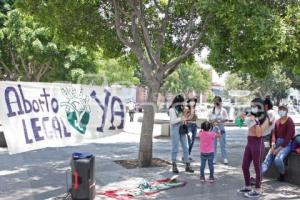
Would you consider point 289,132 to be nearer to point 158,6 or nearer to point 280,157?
point 280,157

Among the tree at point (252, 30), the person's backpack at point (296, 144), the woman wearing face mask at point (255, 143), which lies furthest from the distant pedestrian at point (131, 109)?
the woman wearing face mask at point (255, 143)

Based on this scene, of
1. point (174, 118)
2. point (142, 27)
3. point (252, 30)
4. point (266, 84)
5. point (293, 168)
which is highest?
point (266, 84)

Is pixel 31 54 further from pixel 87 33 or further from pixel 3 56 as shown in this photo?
pixel 87 33

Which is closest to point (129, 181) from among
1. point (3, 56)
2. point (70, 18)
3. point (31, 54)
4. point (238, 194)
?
point (238, 194)

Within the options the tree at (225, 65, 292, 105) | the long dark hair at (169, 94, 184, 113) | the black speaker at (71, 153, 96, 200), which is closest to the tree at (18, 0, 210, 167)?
the long dark hair at (169, 94, 184, 113)

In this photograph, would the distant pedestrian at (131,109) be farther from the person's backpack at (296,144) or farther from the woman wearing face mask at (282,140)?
the person's backpack at (296,144)

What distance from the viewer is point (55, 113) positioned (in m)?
7.53

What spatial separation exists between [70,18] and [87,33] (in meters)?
0.75

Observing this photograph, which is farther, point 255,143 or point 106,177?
point 106,177

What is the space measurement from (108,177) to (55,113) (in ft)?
6.75

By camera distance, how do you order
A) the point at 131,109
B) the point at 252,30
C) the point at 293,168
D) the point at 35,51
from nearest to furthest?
the point at 252,30
the point at 293,168
the point at 35,51
the point at 131,109

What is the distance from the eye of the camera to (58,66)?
2208cm

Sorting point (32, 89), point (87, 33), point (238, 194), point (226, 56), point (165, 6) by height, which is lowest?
point (238, 194)

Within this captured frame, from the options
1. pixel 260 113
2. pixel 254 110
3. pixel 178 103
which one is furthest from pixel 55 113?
pixel 260 113
